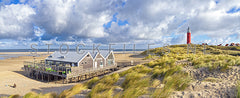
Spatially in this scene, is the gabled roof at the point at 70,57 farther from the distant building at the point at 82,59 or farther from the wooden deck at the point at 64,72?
the wooden deck at the point at 64,72

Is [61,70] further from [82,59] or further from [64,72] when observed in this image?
[82,59]

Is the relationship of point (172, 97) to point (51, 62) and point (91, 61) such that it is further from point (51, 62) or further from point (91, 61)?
point (51, 62)

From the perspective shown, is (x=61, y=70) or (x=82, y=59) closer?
(x=61, y=70)

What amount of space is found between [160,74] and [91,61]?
1958 cm

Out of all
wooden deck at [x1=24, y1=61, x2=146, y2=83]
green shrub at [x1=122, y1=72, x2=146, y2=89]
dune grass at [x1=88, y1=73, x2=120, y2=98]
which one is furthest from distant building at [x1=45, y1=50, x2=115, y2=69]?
green shrub at [x1=122, y1=72, x2=146, y2=89]

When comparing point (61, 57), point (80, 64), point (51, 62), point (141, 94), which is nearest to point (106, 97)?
point (141, 94)

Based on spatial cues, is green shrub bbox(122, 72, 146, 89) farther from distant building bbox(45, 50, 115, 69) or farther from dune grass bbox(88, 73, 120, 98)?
distant building bbox(45, 50, 115, 69)

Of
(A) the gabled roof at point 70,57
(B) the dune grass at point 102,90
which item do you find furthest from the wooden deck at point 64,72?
(B) the dune grass at point 102,90

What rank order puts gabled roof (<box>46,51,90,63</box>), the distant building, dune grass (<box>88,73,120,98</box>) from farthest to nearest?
gabled roof (<box>46,51,90,63</box>)
the distant building
dune grass (<box>88,73,120,98</box>)

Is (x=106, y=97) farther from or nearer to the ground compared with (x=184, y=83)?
nearer to the ground

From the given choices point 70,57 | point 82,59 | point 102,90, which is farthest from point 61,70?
point 102,90

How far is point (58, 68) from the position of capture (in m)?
22.3

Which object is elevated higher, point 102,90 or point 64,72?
point 102,90

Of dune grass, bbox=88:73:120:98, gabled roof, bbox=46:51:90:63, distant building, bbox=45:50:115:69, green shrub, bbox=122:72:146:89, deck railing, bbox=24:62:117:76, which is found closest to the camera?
dune grass, bbox=88:73:120:98
